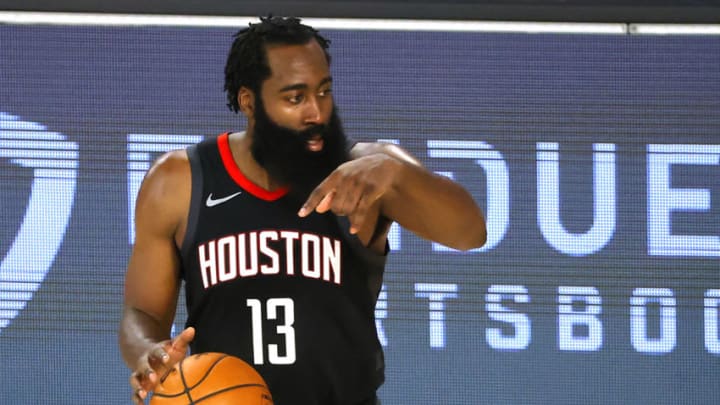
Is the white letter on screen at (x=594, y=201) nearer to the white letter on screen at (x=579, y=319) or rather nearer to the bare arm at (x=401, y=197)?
the white letter on screen at (x=579, y=319)

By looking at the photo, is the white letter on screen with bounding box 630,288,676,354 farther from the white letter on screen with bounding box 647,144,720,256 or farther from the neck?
the neck

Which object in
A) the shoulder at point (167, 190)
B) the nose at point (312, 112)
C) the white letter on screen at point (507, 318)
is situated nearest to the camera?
the nose at point (312, 112)

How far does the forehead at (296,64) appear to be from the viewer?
3.05 meters

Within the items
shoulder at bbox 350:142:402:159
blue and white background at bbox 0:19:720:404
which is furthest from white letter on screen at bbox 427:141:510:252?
shoulder at bbox 350:142:402:159

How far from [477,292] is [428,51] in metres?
0.91

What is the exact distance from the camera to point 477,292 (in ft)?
14.9

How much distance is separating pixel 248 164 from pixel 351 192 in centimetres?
84

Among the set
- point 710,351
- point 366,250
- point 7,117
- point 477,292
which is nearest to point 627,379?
point 710,351

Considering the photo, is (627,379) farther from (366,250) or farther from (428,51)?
(366,250)

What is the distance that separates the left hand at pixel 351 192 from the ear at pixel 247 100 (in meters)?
0.79

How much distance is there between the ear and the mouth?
0.25m

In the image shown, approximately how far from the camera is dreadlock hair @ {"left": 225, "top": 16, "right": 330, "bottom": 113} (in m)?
3.18

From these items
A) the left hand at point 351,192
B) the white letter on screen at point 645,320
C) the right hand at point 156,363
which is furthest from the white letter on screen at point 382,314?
the left hand at point 351,192

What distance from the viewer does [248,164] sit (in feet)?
10.4
